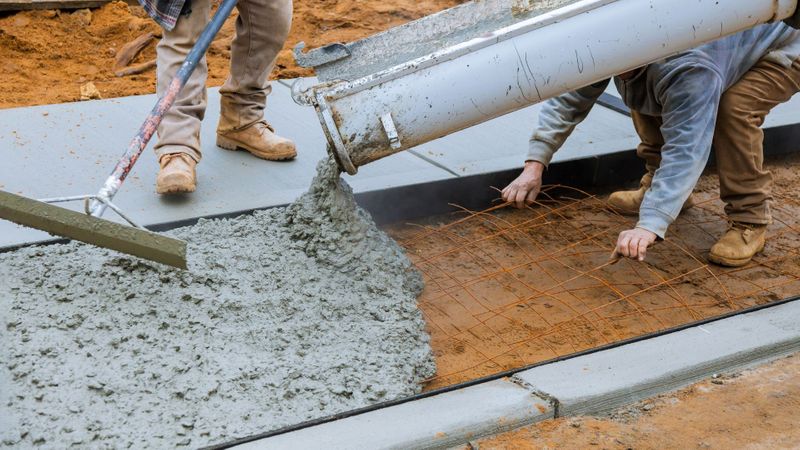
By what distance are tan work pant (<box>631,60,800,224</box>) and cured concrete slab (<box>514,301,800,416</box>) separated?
2.64ft

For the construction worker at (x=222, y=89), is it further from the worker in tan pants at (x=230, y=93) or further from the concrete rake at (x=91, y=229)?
the concrete rake at (x=91, y=229)

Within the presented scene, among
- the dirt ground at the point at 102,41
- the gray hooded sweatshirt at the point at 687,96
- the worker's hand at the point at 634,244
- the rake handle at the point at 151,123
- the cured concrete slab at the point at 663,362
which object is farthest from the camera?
the dirt ground at the point at 102,41

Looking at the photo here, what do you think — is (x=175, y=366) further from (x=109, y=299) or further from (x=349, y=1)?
(x=349, y=1)

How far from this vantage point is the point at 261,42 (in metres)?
3.97

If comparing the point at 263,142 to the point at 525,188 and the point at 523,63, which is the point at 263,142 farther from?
the point at 523,63

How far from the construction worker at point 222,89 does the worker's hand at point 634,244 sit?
166 cm

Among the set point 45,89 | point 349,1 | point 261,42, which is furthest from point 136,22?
point 261,42

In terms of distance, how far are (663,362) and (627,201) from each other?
1.46 m

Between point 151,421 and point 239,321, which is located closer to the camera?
point 151,421

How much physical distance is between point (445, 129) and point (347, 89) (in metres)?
0.34

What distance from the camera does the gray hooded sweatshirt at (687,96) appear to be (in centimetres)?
316

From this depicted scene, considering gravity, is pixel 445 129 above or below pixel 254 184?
above

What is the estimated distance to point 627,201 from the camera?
4043 millimetres

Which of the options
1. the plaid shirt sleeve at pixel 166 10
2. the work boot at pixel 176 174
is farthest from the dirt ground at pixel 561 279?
the plaid shirt sleeve at pixel 166 10
